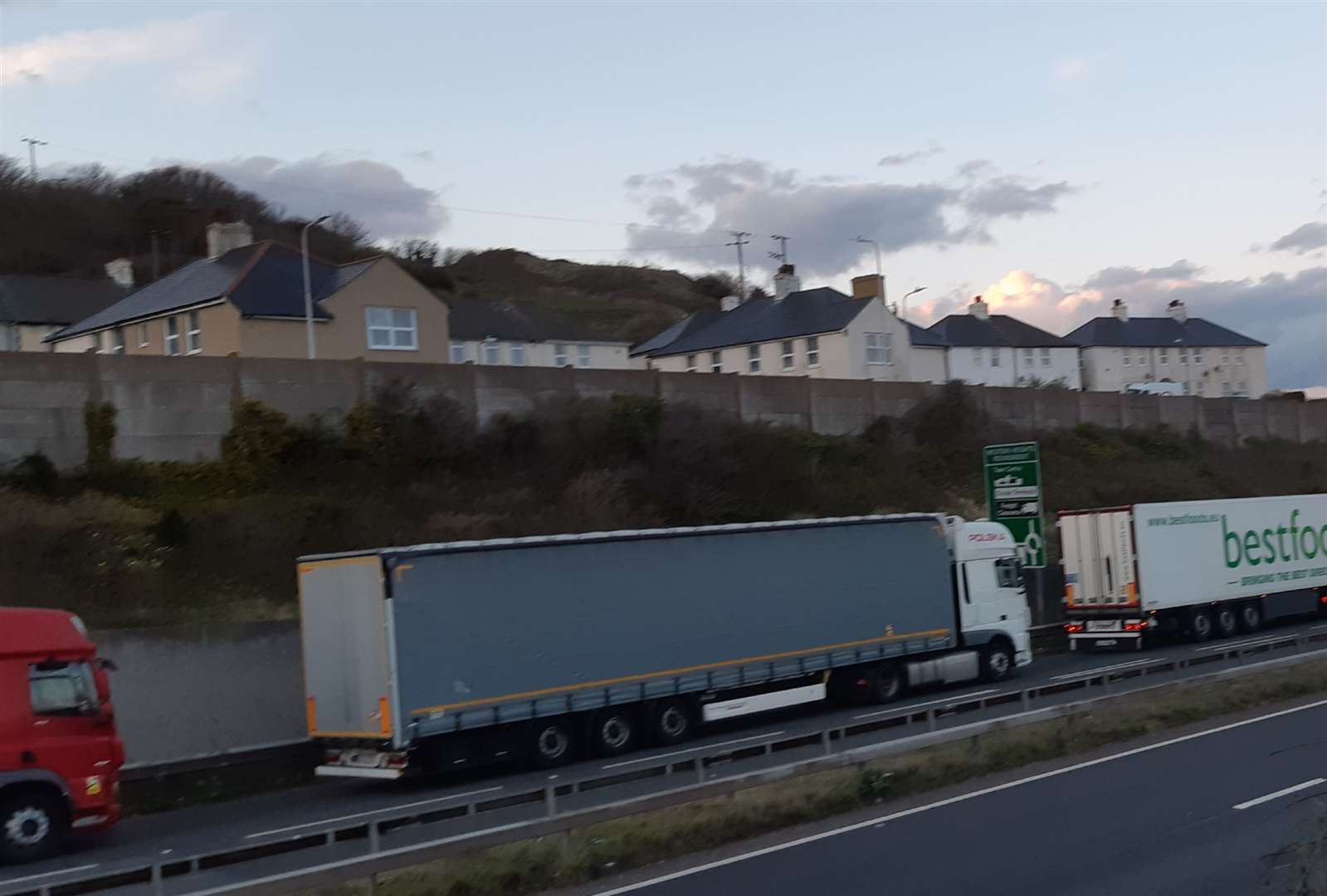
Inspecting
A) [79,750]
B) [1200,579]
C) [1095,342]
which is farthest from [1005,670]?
[1095,342]

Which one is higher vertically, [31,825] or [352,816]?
[31,825]

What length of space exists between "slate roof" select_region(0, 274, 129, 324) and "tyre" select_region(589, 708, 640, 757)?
158ft

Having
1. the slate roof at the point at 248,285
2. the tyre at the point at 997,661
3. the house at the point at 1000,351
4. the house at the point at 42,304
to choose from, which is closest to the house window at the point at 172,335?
the slate roof at the point at 248,285

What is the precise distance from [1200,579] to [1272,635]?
284 centimetres

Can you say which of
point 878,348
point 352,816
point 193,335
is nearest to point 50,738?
point 352,816

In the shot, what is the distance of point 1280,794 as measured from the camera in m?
13.5

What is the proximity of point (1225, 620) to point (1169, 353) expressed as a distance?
67.5m

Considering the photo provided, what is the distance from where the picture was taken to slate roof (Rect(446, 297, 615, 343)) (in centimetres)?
6456

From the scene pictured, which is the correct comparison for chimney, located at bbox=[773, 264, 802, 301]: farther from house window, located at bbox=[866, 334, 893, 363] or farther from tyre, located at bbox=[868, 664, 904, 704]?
tyre, located at bbox=[868, 664, 904, 704]

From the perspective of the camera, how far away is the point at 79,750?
15516 mm

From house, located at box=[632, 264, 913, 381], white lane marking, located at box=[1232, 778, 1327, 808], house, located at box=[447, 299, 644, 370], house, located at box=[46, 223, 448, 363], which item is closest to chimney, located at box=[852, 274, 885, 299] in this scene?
house, located at box=[632, 264, 913, 381]

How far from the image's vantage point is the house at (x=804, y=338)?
59.9m

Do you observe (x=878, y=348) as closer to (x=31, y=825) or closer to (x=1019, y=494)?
(x=1019, y=494)

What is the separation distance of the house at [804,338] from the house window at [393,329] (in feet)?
57.0
